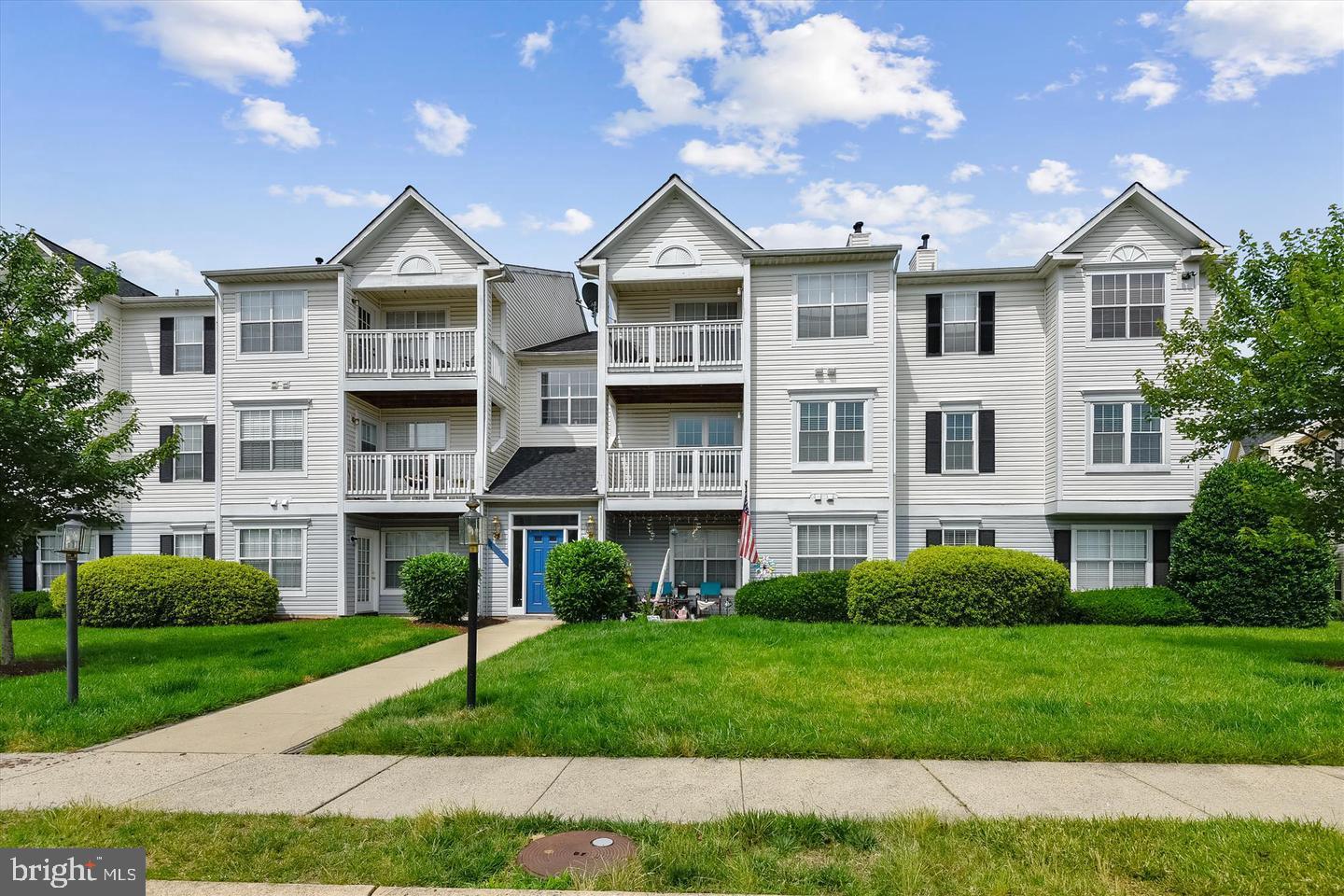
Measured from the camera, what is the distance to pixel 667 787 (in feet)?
20.6

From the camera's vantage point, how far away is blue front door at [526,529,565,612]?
2083 cm

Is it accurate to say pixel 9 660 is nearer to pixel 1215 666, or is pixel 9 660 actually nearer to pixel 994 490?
pixel 1215 666

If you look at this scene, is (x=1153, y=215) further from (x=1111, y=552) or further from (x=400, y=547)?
(x=400, y=547)

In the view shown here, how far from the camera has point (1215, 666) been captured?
11.1m

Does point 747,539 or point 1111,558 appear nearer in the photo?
point 747,539

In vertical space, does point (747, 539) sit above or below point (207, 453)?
below

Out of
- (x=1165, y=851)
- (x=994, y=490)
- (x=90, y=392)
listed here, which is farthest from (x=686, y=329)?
(x=1165, y=851)

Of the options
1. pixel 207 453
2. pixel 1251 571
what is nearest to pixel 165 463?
pixel 207 453

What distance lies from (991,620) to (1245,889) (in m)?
12.4

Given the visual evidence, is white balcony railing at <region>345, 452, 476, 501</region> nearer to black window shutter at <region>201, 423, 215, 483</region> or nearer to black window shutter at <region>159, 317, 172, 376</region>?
black window shutter at <region>201, 423, 215, 483</region>

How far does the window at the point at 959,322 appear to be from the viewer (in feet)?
68.0


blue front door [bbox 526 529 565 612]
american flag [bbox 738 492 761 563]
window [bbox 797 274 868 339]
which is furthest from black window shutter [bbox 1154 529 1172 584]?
blue front door [bbox 526 529 565 612]

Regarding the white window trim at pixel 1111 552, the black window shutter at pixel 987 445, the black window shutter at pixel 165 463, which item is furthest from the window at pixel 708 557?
the black window shutter at pixel 165 463

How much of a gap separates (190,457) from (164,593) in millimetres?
5342
